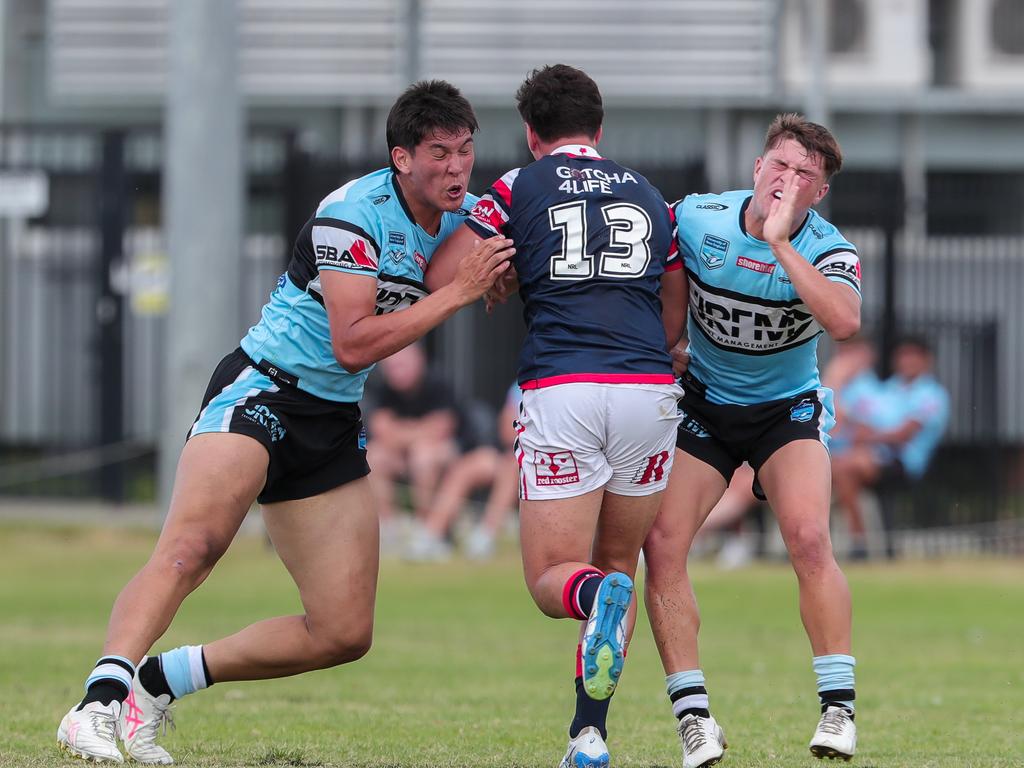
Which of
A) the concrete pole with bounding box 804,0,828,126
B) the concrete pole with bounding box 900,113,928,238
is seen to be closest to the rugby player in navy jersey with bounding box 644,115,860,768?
the concrete pole with bounding box 804,0,828,126

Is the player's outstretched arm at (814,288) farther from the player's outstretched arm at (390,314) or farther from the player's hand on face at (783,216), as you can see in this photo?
the player's outstretched arm at (390,314)

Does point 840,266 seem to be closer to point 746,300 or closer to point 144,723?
point 746,300

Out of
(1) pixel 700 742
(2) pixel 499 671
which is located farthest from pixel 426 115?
(2) pixel 499 671

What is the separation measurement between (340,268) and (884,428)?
1031cm

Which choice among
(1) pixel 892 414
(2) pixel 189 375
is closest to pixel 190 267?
(2) pixel 189 375

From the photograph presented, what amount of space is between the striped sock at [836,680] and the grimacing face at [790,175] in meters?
1.61

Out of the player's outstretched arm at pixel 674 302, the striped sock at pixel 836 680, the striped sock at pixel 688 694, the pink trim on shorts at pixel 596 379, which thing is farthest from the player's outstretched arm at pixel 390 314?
the striped sock at pixel 836 680

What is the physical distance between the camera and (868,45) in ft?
72.5

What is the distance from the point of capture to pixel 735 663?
9758 millimetres

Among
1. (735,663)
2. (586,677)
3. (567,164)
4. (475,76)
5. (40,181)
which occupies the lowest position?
(735,663)

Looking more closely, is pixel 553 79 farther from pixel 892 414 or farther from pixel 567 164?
pixel 892 414

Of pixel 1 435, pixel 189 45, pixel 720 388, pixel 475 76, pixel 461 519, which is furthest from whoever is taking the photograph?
pixel 475 76

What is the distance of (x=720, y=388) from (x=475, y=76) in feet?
50.1

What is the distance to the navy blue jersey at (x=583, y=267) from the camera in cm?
583
